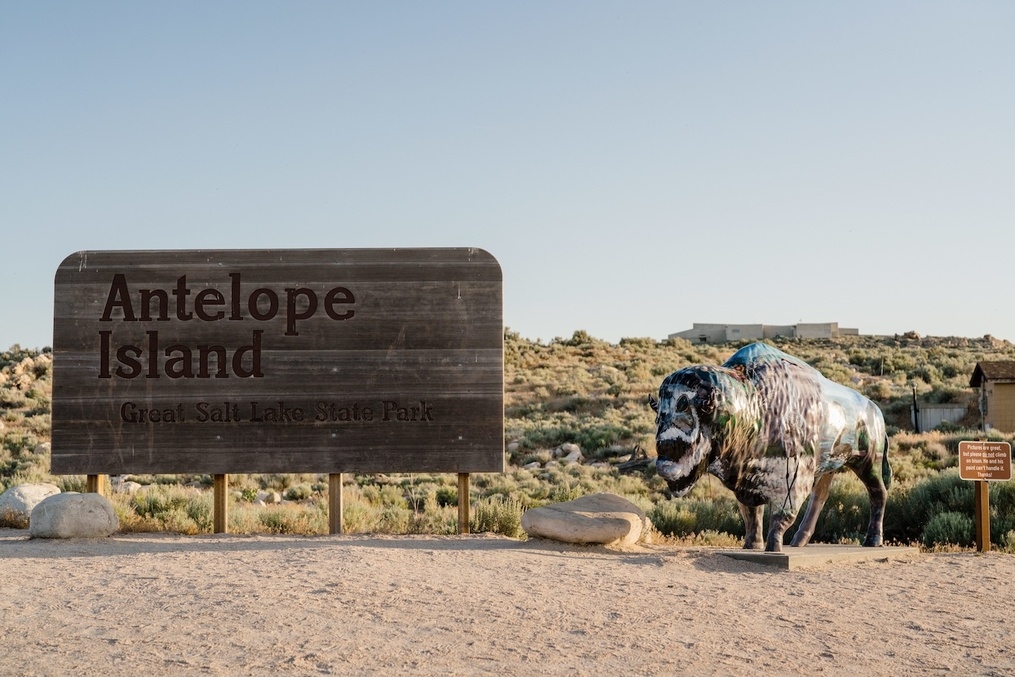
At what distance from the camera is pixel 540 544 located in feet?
34.8

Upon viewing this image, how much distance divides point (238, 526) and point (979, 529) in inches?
354

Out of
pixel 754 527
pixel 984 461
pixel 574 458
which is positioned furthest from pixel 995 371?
pixel 754 527

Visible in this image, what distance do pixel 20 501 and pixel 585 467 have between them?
14.7 metres

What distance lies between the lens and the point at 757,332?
7275cm

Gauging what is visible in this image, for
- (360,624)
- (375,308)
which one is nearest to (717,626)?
(360,624)

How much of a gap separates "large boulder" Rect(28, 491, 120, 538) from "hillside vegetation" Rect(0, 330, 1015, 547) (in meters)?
1.44

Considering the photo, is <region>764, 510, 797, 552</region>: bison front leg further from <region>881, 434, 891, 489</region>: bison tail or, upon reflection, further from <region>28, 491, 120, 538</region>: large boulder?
<region>28, 491, 120, 538</region>: large boulder

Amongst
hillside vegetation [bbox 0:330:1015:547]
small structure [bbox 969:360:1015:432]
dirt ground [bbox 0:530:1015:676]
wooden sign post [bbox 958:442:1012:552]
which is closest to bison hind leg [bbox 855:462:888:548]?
dirt ground [bbox 0:530:1015:676]

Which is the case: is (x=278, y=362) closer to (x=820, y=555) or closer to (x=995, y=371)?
(x=820, y=555)

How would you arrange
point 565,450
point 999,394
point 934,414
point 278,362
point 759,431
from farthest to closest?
1. point 934,414
2. point 999,394
3. point 565,450
4. point 278,362
5. point 759,431

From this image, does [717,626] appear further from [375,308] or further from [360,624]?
[375,308]

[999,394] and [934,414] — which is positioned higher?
[999,394]

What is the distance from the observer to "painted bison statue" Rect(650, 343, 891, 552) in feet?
30.3

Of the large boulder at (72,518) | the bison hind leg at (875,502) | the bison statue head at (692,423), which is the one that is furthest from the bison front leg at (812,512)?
the large boulder at (72,518)
